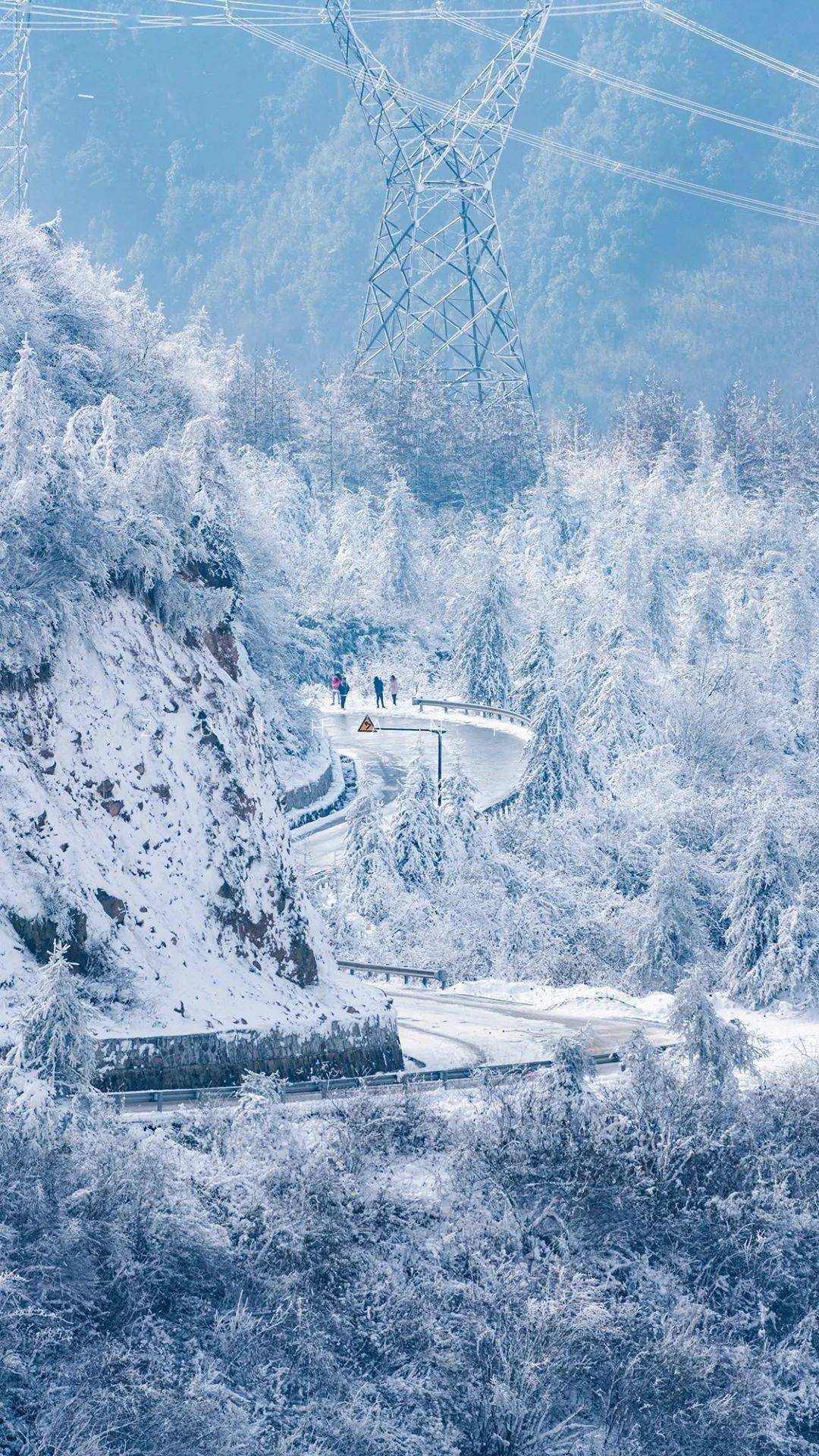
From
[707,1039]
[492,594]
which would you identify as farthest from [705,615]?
[707,1039]

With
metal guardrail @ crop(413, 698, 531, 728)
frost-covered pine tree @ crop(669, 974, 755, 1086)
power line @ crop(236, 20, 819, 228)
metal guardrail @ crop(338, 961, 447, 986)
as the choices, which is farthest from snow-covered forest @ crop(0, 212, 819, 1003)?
power line @ crop(236, 20, 819, 228)

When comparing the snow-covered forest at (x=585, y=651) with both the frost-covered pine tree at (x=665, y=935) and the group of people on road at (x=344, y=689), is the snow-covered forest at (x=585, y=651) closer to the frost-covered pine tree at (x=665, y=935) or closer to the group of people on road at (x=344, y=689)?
the frost-covered pine tree at (x=665, y=935)

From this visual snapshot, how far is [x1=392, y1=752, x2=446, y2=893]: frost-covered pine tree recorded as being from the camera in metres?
38.7

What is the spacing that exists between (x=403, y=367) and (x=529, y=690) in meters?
35.0

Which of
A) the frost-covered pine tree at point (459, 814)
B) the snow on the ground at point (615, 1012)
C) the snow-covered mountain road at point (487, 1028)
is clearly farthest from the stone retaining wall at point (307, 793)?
the snow-covered mountain road at point (487, 1028)

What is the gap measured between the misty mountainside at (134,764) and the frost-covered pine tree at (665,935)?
1425 cm

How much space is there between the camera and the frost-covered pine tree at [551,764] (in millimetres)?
45500

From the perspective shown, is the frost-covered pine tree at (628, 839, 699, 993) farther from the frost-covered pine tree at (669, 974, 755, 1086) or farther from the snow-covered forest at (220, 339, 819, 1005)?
the frost-covered pine tree at (669, 974, 755, 1086)

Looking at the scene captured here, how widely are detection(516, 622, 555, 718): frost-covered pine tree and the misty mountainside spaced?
32948mm

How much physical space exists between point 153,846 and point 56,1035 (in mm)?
3307

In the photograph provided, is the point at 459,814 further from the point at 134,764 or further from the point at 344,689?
the point at 134,764

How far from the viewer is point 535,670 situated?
179 feet

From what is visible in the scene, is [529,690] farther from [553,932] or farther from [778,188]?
[778,188]

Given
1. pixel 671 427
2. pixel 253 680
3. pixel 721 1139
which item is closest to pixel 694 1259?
pixel 721 1139
